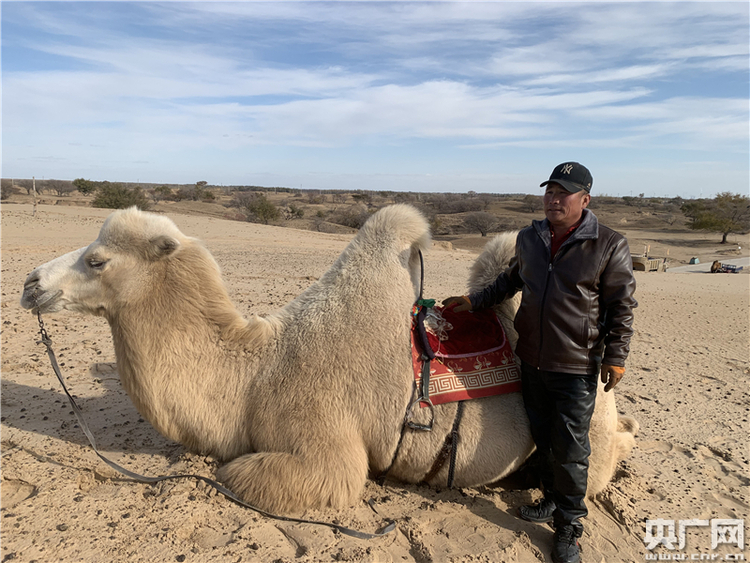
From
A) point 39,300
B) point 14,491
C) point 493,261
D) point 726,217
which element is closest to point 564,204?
point 493,261

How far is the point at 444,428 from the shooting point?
3.22 meters

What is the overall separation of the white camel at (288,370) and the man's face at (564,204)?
0.93 metres

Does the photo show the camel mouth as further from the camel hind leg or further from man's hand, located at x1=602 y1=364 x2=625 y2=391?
the camel hind leg

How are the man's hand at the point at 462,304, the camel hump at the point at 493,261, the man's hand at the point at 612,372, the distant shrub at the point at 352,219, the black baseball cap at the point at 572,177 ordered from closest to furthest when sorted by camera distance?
the man's hand at the point at 612,372 → the black baseball cap at the point at 572,177 → the man's hand at the point at 462,304 → the camel hump at the point at 493,261 → the distant shrub at the point at 352,219

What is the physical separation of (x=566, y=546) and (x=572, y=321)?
4.48ft

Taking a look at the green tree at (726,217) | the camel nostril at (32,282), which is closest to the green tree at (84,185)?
the camel nostril at (32,282)

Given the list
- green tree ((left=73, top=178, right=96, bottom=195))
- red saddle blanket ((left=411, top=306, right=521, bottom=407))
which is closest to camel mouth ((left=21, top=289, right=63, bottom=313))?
red saddle blanket ((left=411, top=306, right=521, bottom=407))

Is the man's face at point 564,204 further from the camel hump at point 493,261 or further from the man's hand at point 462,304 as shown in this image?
the man's hand at point 462,304

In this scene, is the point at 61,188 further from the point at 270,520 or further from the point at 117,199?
the point at 270,520

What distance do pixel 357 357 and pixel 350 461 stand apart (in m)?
0.67

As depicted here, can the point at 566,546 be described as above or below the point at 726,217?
below

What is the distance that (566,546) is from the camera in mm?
2918

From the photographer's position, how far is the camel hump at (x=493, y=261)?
3754mm

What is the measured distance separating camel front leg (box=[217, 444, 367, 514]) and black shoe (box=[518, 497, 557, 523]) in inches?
45.3
